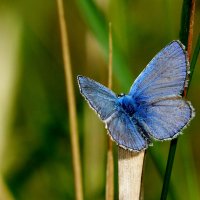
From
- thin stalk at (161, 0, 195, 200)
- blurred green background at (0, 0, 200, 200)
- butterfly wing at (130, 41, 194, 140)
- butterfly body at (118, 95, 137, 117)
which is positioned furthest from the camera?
blurred green background at (0, 0, 200, 200)

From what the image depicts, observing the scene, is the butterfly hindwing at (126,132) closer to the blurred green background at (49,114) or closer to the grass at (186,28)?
the grass at (186,28)

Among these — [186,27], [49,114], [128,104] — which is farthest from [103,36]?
[49,114]

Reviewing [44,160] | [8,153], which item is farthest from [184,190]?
[8,153]

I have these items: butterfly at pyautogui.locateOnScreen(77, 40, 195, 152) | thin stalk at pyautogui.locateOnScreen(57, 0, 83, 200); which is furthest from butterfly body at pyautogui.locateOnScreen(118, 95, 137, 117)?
thin stalk at pyautogui.locateOnScreen(57, 0, 83, 200)

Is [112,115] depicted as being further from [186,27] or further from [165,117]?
[186,27]

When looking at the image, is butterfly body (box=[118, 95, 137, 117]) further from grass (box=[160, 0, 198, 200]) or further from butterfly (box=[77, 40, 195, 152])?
grass (box=[160, 0, 198, 200])

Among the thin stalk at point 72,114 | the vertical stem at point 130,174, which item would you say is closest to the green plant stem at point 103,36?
the thin stalk at point 72,114
